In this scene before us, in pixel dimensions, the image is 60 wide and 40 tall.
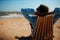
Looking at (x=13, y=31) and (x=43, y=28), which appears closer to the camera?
(x=43, y=28)

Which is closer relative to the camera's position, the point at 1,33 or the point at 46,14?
the point at 46,14

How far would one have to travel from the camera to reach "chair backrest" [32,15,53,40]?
1.52 m

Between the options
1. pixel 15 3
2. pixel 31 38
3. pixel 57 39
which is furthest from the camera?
pixel 15 3

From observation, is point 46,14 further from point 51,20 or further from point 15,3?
point 15,3

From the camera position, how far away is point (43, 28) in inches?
60.2

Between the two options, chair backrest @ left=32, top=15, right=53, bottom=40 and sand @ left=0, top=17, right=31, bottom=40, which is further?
sand @ left=0, top=17, right=31, bottom=40

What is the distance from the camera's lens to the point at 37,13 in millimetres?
1552

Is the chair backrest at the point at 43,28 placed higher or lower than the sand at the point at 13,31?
higher

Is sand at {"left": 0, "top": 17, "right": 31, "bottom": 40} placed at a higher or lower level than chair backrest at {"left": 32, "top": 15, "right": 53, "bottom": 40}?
lower

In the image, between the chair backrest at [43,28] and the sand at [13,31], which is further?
the sand at [13,31]

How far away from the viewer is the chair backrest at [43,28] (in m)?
1.52

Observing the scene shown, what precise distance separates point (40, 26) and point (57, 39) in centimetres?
106

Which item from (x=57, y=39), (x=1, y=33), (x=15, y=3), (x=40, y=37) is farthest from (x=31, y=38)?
(x=15, y=3)

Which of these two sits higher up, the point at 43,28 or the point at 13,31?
the point at 43,28
